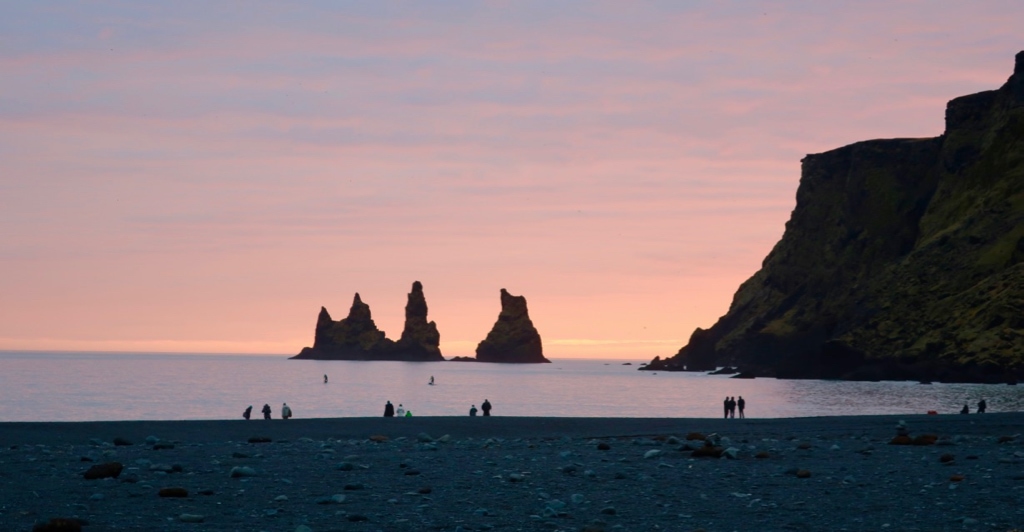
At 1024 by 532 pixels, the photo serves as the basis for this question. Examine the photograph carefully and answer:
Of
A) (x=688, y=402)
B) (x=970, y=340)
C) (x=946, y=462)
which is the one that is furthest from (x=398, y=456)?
(x=970, y=340)

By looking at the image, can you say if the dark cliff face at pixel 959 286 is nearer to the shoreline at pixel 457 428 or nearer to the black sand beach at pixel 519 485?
the shoreline at pixel 457 428

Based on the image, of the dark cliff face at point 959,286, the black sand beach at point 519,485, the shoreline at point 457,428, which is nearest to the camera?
the black sand beach at point 519,485

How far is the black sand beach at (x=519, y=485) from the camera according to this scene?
15.2 metres

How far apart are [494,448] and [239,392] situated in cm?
11914

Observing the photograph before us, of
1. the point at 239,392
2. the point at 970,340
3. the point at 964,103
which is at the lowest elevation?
the point at 239,392

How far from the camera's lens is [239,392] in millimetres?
142625

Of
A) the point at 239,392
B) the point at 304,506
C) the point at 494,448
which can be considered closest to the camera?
the point at 304,506

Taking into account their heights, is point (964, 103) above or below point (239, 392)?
above

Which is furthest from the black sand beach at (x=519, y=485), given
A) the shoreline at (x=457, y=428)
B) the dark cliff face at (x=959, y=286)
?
the dark cliff face at (x=959, y=286)

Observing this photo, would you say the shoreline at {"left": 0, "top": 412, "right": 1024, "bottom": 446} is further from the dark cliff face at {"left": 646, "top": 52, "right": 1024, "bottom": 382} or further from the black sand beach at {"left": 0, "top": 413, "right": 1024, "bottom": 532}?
the dark cliff face at {"left": 646, "top": 52, "right": 1024, "bottom": 382}

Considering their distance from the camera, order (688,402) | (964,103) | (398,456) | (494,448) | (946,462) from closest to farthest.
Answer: (946,462), (398,456), (494,448), (688,402), (964,103)

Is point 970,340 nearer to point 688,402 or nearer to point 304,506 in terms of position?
point 688,402

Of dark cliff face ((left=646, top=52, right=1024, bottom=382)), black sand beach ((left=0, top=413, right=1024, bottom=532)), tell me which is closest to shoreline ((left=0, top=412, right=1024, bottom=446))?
black sand beach ((left=0, top=413, right=1024, bottom=532))

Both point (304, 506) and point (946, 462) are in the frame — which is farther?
point (946, 462)
